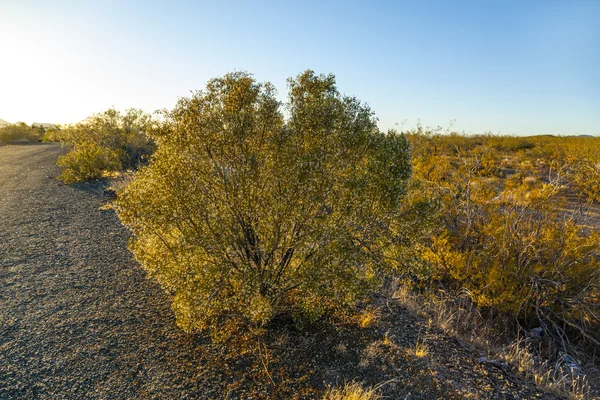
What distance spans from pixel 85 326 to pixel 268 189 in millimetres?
3927

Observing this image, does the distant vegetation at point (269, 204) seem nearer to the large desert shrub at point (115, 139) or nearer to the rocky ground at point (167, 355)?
the rocky ground at point (167, 355)

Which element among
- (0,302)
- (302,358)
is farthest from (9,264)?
(302,358)

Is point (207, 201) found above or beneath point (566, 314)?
above

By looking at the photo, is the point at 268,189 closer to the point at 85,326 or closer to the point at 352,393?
the point at 352,393

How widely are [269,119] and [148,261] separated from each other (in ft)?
10.4

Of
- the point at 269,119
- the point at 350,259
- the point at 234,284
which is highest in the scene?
the point at 269,119

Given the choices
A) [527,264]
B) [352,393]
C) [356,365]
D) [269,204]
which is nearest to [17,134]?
[269,204]

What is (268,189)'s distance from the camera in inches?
196

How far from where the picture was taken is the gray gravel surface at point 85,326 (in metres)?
4.47

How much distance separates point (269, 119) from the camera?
487 centimetres

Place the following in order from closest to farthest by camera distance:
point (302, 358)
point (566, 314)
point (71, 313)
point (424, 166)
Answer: point (302, 358)
point (71, 313)
point (566, 314)
point (424, 166)

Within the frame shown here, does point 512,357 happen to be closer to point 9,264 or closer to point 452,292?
point 452,292

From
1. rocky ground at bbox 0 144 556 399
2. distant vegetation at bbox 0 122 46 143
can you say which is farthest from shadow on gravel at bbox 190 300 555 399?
distant vegetation at bbox 0 122 46 143

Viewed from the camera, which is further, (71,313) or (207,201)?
(71,313)
